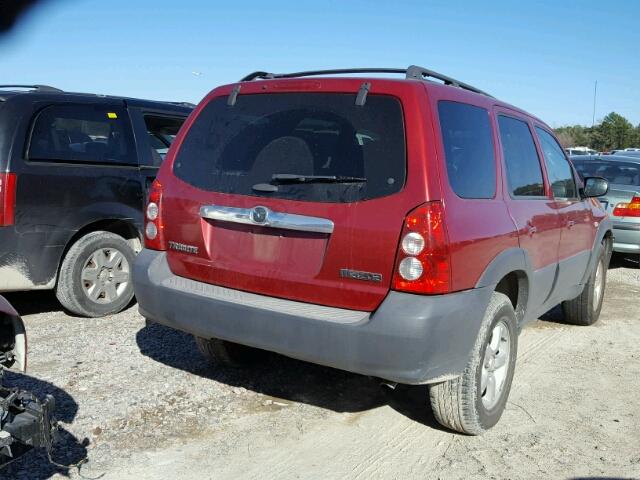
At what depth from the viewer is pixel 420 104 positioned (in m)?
3.15

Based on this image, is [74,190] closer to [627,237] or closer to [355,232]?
[355,232]

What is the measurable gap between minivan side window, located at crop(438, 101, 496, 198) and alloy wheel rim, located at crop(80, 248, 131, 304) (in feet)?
11.2

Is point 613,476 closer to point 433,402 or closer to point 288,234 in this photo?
point 433,402

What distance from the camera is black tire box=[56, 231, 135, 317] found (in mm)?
5352

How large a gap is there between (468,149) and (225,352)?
2.14 m

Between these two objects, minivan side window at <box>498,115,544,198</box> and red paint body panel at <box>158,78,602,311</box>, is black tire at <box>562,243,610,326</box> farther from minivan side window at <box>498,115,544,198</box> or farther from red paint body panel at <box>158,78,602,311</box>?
red paint body panel at <box>158,78,602,311</box>

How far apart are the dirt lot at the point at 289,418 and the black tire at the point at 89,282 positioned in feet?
0.69

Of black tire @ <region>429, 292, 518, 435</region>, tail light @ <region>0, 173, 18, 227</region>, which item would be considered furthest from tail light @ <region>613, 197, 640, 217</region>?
tail light @ <region>0, 173, 18, 227</region>

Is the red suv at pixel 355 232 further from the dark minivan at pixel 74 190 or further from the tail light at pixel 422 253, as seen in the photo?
the dark minivan at pixel 74 190

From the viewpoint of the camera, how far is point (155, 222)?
3.78 m

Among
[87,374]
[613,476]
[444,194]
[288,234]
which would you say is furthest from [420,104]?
[87,374]

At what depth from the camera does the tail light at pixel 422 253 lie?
3.00m

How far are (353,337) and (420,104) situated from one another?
1.17 meters

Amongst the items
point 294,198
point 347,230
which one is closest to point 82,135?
point 294,198
